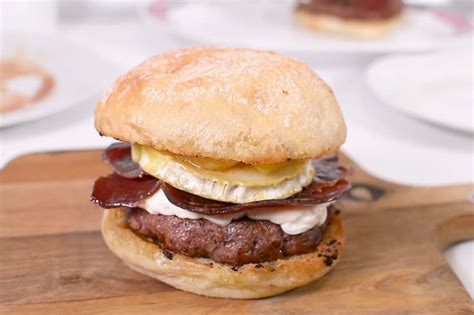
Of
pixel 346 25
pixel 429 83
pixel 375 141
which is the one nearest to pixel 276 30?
pixel 346 25

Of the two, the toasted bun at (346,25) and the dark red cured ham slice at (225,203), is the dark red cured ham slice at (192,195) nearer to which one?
the dark red cured ham slice at (225,203)

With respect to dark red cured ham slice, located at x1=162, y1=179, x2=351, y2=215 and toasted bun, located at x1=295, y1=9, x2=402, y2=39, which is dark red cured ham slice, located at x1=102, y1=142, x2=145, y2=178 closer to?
dark red cured ham slice, located at x1=162, y1=179, x2=351, y2=215

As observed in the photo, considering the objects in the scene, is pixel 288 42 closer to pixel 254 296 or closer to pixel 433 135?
pixel 433 135

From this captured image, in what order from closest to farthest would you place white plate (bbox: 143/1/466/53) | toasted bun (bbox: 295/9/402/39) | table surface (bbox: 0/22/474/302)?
table surface (bbox: 0/22/474/302)
white plate (bbox: 143/1/466/53)
toasted bun (bbox: 295/9/402/39)

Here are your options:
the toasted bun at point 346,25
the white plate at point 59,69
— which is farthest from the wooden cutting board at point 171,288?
the toasted bun at point 346,25

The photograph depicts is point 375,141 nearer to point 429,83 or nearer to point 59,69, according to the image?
point 429,83

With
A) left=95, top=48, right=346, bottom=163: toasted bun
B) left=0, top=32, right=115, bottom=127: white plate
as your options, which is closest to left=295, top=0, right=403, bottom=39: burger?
left=0, top=32, right=115, bottom=127: white plate

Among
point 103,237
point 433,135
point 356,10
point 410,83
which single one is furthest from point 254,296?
point 356,10
